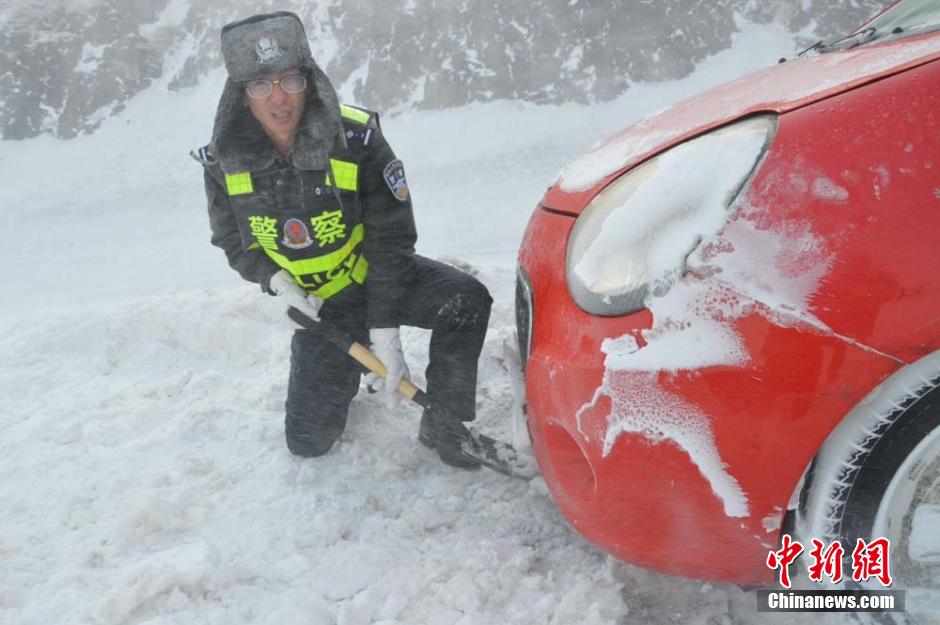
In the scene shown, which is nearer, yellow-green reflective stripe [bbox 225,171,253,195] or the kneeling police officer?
the kneeling police officer

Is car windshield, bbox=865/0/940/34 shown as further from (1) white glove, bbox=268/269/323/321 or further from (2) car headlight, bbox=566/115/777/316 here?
(1) white glove, bbox=268/269/323/321

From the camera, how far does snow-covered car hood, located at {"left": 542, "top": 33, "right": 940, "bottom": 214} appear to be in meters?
1.33

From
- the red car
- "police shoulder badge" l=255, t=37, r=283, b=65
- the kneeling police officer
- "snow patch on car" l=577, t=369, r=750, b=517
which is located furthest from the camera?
the kneeling police officer

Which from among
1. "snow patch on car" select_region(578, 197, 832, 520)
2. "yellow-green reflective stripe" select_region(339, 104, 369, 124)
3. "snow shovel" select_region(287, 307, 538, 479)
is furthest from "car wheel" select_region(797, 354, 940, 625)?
"yellow-green reflective stripe" select_region(339, 104, 369, 124)

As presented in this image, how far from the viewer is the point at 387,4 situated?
825 cm

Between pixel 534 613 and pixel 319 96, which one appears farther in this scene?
pixel 319 96

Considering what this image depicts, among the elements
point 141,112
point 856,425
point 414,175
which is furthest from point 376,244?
point 141,112

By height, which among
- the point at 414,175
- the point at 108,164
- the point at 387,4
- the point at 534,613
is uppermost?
the point at 387,4

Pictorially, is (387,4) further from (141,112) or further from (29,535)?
(29,535)

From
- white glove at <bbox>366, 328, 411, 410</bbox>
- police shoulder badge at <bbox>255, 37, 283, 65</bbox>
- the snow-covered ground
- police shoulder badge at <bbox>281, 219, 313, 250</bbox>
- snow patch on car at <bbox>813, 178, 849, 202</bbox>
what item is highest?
police shoulder badge at <bbox>255, 37, 283, 65</bbox>

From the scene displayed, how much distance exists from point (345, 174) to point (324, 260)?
346 mm

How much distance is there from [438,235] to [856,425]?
→ 455 cm

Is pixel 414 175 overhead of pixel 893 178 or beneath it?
A: overhead

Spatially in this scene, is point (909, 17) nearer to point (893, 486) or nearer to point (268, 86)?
point (893, 486)
